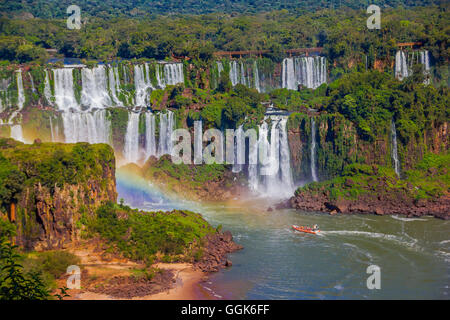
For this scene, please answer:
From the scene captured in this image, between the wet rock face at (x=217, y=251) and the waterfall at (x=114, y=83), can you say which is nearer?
the wet rock face at (x=217, y=251)

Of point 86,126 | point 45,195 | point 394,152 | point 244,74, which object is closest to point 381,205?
point 394,152

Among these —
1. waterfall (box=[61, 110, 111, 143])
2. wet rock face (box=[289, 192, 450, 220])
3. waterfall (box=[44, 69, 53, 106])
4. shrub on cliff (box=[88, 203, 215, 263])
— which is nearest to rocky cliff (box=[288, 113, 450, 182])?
wet rock face (box=[289, 192, 450, 220])

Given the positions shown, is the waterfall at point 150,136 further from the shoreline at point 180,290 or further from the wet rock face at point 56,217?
the shoreline at point 180,290

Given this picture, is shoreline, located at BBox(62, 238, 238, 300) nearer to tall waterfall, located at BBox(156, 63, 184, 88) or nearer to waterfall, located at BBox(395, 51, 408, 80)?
tall waterfall, located at BBox(156, 63, 184, 88)

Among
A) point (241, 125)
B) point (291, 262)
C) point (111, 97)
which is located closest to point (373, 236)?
point (291, 262)

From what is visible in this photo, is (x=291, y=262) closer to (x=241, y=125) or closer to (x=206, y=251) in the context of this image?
(x=206, y=251)

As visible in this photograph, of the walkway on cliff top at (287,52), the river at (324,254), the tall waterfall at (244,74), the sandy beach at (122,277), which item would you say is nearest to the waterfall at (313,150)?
the river at (324,254)

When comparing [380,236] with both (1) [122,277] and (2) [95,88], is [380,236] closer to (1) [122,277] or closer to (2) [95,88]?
(1) [122,277]
